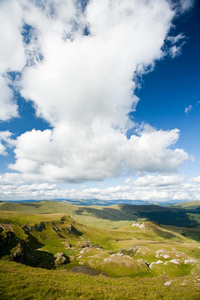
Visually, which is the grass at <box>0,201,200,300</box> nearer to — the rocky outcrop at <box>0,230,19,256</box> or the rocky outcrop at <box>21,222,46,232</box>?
the rocky outcrop at <box>0,230,19,256</box>

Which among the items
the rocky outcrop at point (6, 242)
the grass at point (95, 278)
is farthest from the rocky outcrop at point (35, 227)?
the rocky outcrop at point (6, 242)

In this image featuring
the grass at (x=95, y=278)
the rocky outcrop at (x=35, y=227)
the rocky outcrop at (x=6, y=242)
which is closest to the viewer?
the grass at (x=95, y=278)

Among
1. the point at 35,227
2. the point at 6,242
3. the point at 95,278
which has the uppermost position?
the point at 6,242

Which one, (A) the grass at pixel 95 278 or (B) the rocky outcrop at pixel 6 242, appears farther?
(B) the rocky outcrop at pixel 6 242

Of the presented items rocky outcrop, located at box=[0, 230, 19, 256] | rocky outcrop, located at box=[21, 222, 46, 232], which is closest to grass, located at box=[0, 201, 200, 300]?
rocky outcrop, located at box=[0, 230, 19, 256]

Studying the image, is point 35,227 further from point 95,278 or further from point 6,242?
point 95,278

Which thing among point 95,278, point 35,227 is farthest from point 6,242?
point 35,227

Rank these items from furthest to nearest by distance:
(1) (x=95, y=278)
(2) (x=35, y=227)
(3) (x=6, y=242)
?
(2) (x=35, y=227)
(3) (x=6, y=242)
(1) (x=95, y=278)

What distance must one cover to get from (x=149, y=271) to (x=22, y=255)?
69296 millimetres

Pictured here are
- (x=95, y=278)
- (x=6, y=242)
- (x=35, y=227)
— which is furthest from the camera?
(x=35, y=227)

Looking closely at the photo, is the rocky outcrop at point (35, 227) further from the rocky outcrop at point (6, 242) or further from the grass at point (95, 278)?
the rocky outcrop at point (6, 242)

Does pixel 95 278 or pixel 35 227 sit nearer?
pixel 95 278

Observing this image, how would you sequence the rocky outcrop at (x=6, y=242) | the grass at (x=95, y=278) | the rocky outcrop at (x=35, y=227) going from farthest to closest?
the rocky outcrop at (x=35, y=227), the rocky outcrop at (x=6, y=242), the grass at (x=95, y=278)

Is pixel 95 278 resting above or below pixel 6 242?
below
